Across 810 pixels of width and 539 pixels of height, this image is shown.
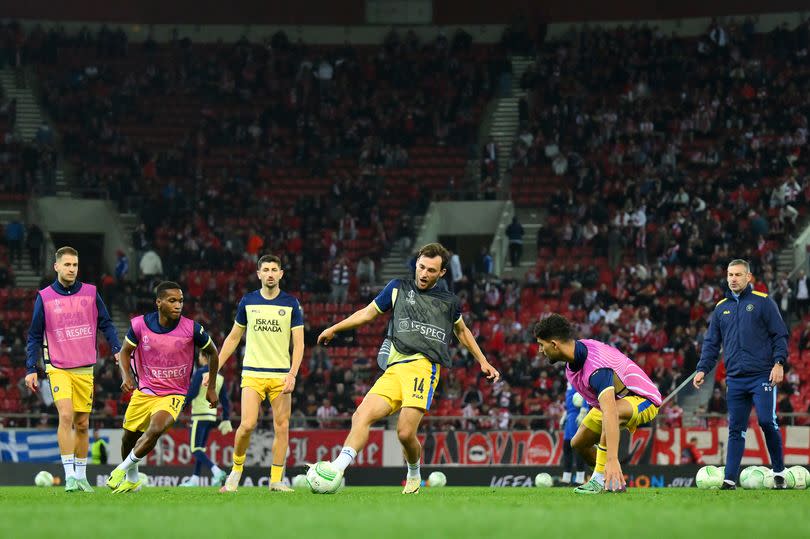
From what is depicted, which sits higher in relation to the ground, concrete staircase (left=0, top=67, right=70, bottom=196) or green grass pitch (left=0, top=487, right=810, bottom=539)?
concrete staircase (left=0, top=67, right=70, bottom=196)

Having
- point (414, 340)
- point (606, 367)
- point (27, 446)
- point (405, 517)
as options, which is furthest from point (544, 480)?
point (405, 517)

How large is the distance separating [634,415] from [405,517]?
4782 mm

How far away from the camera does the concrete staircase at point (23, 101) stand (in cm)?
4103

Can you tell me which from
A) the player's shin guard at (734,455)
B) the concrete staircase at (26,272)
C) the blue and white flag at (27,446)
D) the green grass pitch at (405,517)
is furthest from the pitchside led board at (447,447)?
the green grass pitch at (405,517)

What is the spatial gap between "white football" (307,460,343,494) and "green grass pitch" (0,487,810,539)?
118mm

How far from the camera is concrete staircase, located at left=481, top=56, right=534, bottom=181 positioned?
41.2 m

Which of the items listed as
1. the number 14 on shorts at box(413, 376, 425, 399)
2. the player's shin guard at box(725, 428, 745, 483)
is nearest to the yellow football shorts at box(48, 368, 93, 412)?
the number 14 on shorts at box(413, 376, 425, 399)

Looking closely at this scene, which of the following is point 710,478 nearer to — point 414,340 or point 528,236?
point 414,340

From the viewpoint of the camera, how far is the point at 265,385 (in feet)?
47.2

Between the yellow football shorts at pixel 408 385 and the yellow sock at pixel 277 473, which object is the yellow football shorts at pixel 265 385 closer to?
the yellow sock at pixel 277 473

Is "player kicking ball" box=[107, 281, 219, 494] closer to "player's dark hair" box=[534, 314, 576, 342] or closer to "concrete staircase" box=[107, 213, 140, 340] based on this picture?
"player's dark hair" box=[534, 314, 576, 342]

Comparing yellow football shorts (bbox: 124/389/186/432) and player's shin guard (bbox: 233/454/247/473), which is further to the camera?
player's shin guard (bbox: 233/454/247/473)

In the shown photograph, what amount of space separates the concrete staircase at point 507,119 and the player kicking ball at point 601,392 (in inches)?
1092

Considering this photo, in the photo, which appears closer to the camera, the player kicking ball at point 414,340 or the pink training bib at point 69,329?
the player kicking ball at point 414,340
